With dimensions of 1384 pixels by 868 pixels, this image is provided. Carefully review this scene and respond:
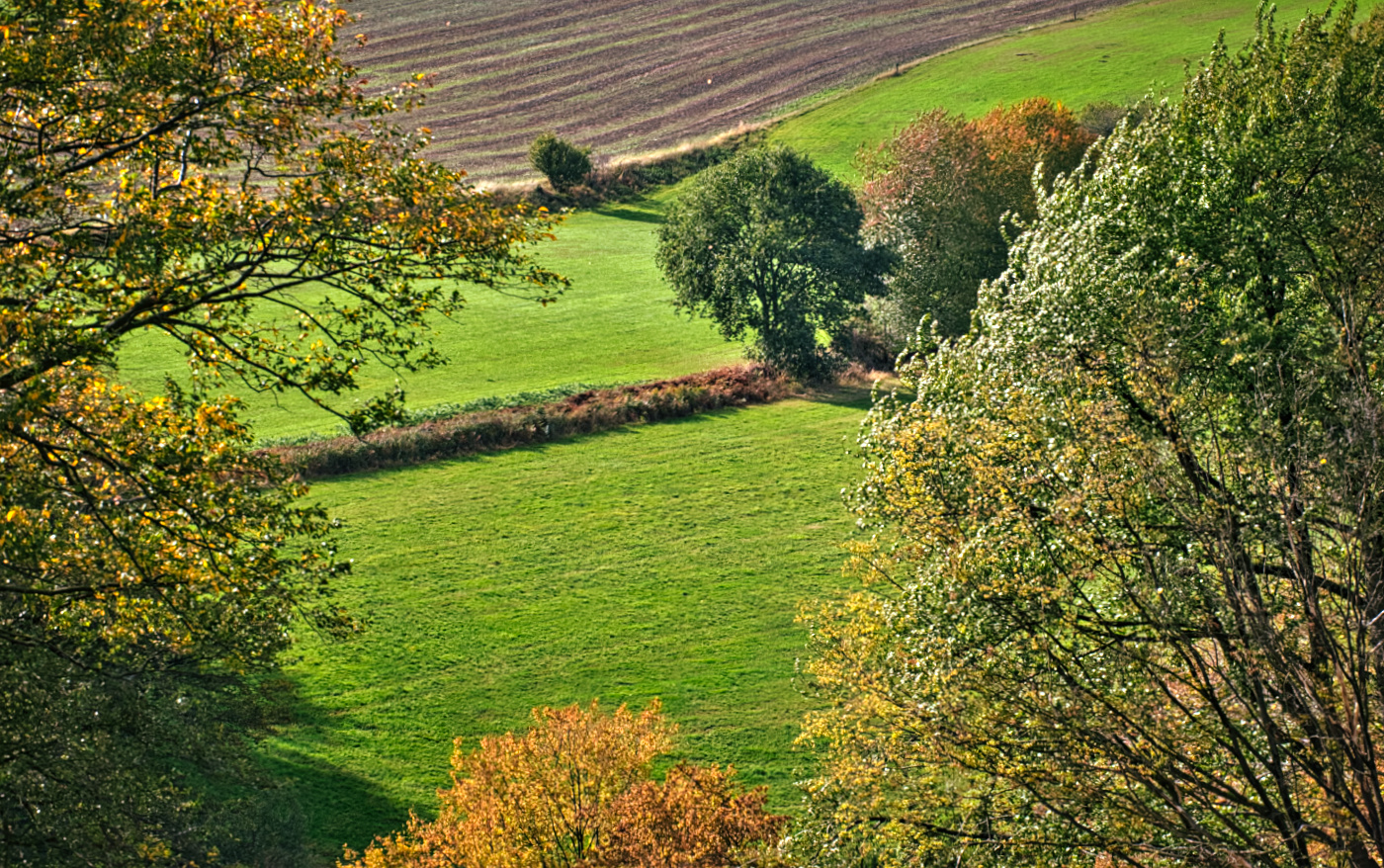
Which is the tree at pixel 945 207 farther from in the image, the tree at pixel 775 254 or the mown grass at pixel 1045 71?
the mown grass at pixel 1045 71

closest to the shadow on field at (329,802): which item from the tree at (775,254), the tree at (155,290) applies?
the tree at (155,290)

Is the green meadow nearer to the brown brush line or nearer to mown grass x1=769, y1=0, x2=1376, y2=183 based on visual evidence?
the brown brush line

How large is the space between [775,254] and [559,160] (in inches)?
1193

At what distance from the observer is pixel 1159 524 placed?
1414 cm

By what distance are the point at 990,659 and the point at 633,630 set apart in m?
18.0

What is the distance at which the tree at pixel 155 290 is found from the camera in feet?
31.7

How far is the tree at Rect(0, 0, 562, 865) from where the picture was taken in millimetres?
9672

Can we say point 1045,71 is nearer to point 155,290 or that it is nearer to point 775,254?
point 775,254

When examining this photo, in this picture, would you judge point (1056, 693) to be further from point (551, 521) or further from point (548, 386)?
point (548, 386)

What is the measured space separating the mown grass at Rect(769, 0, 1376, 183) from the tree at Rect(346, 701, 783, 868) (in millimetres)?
64593

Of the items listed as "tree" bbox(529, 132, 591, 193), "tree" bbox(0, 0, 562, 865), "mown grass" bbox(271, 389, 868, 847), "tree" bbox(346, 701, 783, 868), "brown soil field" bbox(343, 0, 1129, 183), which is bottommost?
"mown grass" bbox(271, 389, 868, 847)

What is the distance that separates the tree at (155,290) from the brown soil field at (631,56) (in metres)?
69.1

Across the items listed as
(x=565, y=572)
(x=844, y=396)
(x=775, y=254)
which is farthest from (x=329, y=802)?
(x=775, y=254)

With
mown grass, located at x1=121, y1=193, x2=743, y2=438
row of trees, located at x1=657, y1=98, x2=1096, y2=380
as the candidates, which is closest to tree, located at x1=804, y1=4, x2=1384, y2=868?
mown grass, located at x1=121, y1=193, x2=743, y2=438
